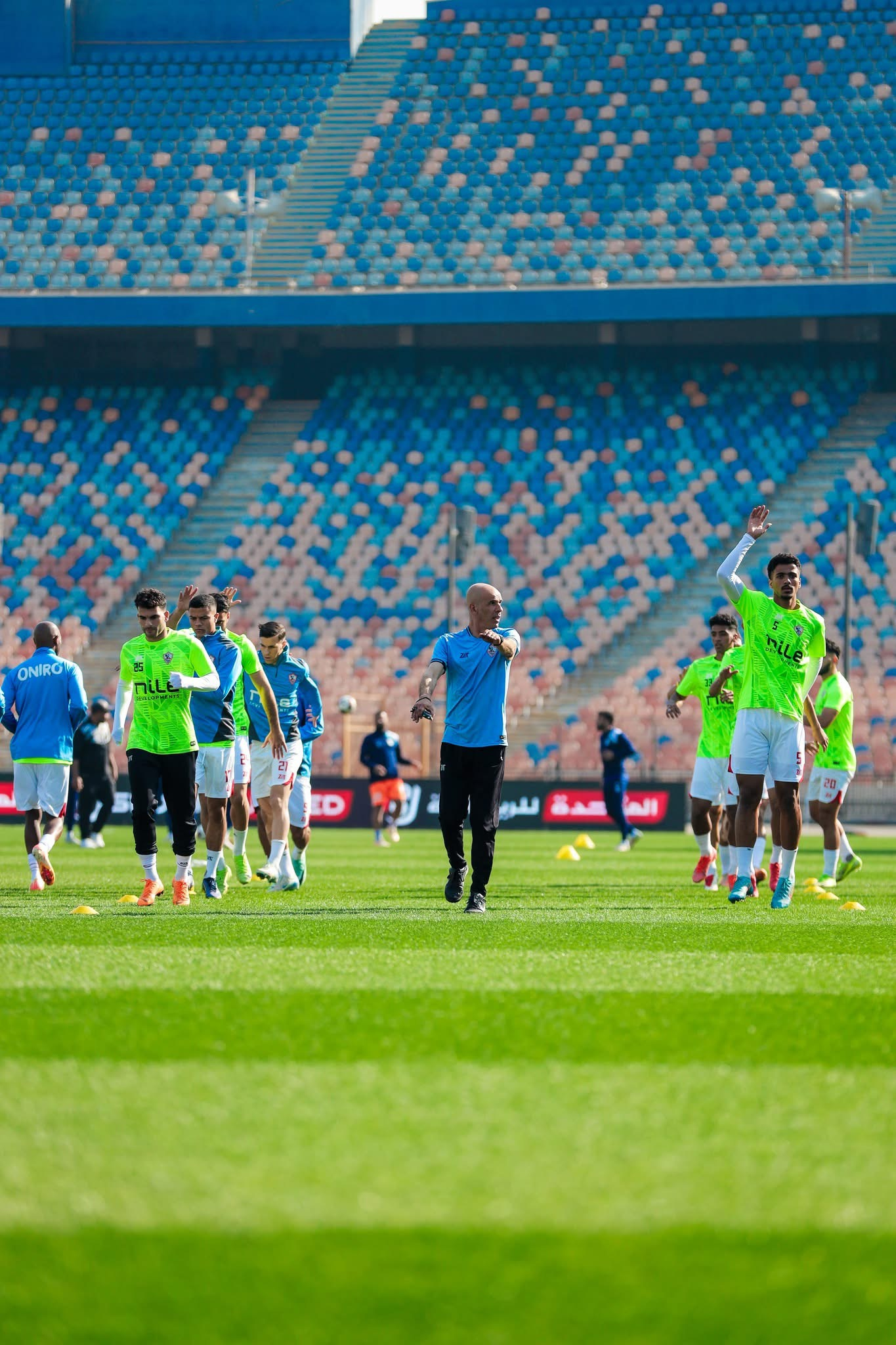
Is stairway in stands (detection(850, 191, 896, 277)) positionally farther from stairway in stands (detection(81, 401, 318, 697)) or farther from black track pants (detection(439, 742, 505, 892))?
black track pants (detection(439, 742, 505, 892))

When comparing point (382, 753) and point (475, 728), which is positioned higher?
point (475, 728)

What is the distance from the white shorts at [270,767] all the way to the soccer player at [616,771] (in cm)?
968

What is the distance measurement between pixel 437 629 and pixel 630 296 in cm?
795

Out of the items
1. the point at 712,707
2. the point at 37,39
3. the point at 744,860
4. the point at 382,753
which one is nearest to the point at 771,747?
the point at 744,860

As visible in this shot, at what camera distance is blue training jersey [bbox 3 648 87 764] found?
1223 centimetres

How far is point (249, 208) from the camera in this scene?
36.5m

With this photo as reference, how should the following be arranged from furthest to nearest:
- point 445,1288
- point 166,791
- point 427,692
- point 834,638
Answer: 1. point 834,638
2. point 166,791
3. point 427,692
4. point 445,1288

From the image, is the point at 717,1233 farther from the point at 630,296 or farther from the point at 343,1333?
the point at 630,296

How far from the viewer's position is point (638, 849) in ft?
73.2

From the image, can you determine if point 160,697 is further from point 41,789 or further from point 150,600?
point 41,789

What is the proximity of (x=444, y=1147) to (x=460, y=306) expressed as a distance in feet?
105

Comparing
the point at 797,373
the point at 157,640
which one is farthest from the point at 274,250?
the point at 157,640

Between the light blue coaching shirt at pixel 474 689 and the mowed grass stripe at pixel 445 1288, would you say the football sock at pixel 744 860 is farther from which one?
the mowed grass stripe at pixel 445 1288

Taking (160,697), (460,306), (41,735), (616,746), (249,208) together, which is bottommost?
(616,746)
